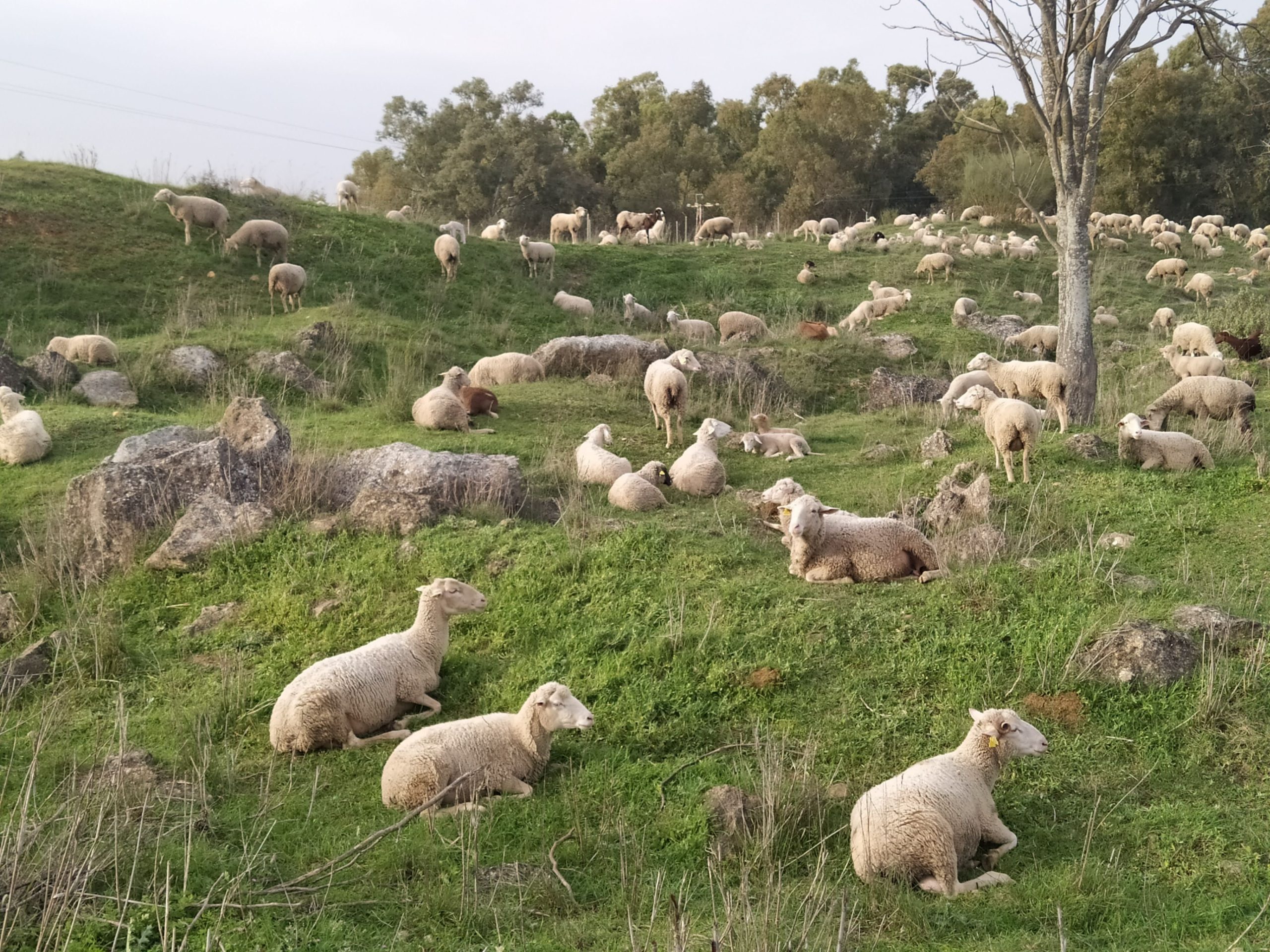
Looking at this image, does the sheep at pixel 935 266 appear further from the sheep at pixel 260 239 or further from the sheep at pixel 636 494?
the sheep at pixel 636 494

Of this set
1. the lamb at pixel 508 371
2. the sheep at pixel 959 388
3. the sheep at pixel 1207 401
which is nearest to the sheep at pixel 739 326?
the lamb at pixel 508 371

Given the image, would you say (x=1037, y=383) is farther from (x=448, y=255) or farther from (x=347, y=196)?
(x=347, y=196)

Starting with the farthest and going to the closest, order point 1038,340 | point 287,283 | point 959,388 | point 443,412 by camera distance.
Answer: point 287,283 < point 1038,340 < point 959,388 < point 443,412

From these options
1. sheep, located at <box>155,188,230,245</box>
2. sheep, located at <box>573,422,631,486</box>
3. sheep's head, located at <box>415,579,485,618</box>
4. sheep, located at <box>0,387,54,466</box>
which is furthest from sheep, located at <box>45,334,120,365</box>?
sheep's head, located at <box>415,579,485,618</box>

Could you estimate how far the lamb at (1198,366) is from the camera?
50.8 feet

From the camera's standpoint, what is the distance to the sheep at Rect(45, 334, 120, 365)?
644 inches

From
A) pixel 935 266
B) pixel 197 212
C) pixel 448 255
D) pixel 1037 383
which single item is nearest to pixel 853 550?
pixel 1037 383

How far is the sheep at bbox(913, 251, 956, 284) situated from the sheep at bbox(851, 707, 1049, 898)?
21232 mm

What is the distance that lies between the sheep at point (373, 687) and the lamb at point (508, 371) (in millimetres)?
9793

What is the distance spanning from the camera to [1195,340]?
18.6m

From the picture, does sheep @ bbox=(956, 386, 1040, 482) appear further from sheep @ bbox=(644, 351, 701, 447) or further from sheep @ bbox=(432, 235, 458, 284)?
sheep @ bbox=(432, 235, 458, 284)

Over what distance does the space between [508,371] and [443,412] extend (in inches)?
144

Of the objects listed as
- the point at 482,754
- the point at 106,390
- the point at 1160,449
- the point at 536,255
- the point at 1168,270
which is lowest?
the point at 482,754

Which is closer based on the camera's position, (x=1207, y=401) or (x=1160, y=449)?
(x=1160, y=449)
